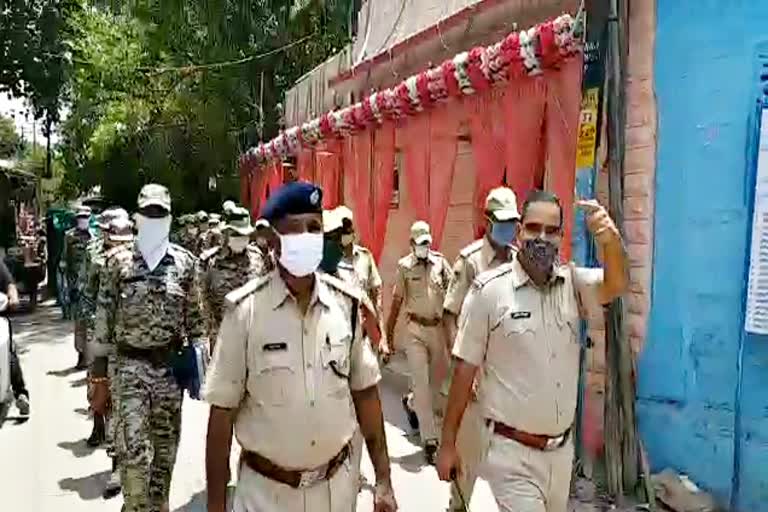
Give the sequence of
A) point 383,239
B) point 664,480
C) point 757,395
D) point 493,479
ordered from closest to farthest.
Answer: point 493,479 → point 757,395 → point 664,480 → point 383,239

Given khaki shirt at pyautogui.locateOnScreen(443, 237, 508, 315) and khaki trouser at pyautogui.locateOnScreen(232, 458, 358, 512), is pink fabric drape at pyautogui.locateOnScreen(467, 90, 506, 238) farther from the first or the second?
khaki trouser at pyautogui.locateOnScreen(232, 458, 358, 512)

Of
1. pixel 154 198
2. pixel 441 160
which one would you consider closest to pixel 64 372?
pixel 441 160

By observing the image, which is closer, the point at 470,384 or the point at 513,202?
the point at 470,384

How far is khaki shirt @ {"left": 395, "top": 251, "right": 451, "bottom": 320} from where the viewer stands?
7.57 meters

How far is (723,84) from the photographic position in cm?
605

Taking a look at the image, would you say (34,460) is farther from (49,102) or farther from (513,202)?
(49,102)

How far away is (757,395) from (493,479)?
2.35 m

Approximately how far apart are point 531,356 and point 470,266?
181 cm

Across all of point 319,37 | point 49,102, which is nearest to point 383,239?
point 49,102

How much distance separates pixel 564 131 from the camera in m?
7.15

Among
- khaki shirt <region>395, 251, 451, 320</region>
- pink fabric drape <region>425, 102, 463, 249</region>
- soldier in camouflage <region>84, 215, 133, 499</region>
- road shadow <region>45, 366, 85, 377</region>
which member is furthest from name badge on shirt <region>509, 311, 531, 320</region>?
road shadow <region>45, 366, 85, 377</region>

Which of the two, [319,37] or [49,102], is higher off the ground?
[319,37]

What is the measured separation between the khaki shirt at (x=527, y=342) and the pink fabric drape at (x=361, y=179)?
8.14 m

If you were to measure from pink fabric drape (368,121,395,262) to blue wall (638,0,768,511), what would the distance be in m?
5.13
